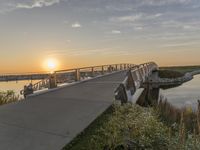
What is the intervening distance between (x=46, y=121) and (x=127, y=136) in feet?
9.46

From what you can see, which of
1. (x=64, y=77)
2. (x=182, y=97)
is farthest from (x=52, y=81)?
(x=182, y=97)

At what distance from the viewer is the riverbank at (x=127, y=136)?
282 inches

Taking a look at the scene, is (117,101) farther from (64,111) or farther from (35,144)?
(35,144)

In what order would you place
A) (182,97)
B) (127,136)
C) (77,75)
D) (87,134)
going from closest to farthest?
1. (127,136)
2. (87,134)
3. (77,75)
4. (182,97)

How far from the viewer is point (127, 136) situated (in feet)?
25.4

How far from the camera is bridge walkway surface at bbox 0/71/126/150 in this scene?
24.2 feet

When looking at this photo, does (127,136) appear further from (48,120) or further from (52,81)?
(52,81)

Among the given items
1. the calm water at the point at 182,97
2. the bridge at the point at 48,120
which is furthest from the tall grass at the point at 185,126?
the calm water at the point at 182,97

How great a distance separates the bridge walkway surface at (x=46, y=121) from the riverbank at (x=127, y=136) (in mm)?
330

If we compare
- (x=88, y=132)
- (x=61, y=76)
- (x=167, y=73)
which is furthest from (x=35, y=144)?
(x=167, y=73)

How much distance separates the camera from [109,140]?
7.35 meters

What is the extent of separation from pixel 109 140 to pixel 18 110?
200 inches

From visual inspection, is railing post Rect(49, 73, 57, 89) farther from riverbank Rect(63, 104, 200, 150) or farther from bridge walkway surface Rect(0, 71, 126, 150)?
riverbank Rect(63, 104, 200, 150)

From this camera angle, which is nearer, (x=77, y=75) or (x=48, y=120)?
(x=48, y=120)
